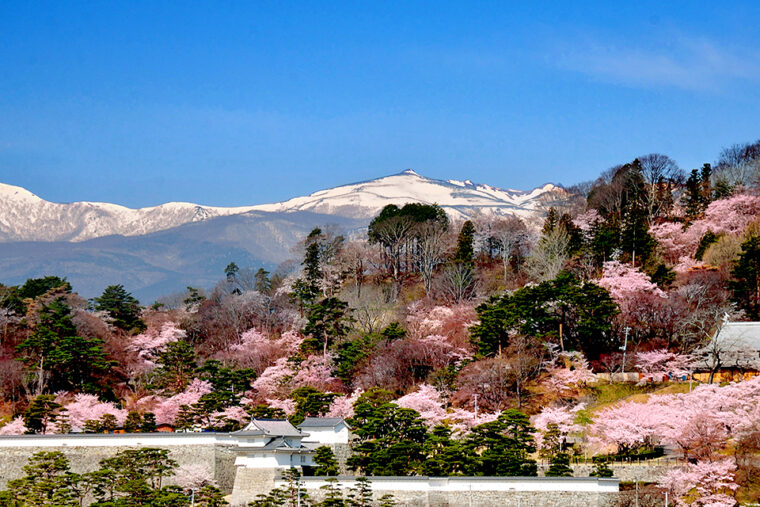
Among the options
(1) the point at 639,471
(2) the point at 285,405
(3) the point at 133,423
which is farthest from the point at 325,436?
(1) the point at 639,471

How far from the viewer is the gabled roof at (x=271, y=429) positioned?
3797 cm

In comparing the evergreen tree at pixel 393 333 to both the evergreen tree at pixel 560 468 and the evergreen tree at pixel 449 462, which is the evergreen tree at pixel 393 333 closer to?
the evergreen tree at pixel 449 462

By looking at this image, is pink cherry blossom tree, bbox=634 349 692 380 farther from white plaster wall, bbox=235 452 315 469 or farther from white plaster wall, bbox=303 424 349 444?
white plaster wall, bbox=235 452 315 469

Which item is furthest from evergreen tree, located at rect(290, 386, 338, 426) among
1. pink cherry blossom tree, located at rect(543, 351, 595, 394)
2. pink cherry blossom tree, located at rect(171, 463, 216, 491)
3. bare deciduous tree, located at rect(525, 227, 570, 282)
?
bare deciduous tree, located at rect(525, 227, 570, 282)

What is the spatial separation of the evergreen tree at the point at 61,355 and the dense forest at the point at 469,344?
0.43 ft

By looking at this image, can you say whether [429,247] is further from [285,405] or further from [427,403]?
[427,403]

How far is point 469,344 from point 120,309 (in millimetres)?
28016

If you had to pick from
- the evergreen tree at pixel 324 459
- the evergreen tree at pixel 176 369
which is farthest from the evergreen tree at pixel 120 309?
the evergreen tree at pixel 324 459

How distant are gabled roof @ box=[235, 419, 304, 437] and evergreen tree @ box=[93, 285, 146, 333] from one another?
2804 centimetres

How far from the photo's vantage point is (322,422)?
41438 millimetres

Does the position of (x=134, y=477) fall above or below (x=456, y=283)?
below

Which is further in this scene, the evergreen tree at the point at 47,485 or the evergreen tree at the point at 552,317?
the evergreen tree at the point at 552,317

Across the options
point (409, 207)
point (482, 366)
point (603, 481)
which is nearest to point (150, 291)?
point (409, 207)

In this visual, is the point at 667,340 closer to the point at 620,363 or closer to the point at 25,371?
the point at 620,363
